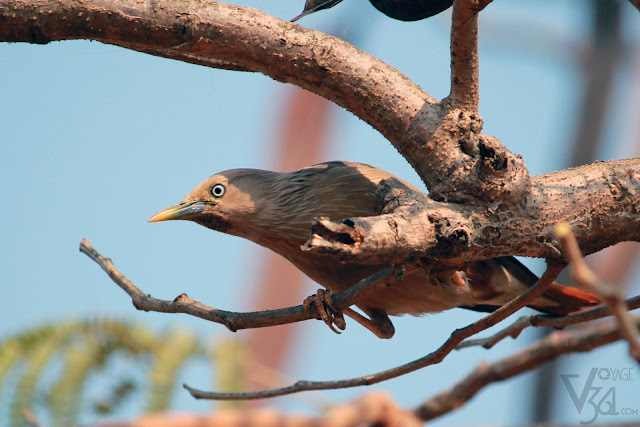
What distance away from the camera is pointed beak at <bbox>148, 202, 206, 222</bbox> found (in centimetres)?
355

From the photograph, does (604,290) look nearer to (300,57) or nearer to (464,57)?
(464,57)

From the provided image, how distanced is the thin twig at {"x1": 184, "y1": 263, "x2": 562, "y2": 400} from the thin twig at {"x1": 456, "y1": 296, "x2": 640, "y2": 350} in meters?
0.35

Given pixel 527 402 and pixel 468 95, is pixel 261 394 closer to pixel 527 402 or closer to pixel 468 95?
pixel 468 95

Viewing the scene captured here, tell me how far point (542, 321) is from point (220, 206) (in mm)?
1784

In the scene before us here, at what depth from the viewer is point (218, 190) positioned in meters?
3.68

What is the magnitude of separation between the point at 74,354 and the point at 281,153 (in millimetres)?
7170

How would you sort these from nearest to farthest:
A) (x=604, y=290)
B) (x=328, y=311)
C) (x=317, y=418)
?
(x=604, y=290) → (x=317, y=418) → (x=328, y=311)

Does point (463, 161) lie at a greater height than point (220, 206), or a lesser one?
lesser

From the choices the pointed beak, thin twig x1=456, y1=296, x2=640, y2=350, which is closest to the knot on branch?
thin twig x1=456, y1=296, x2=640, y2=350

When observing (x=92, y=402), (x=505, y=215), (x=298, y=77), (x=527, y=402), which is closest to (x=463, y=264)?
(x=505, y=215)

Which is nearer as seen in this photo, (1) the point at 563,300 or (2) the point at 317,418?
(2) the point at 317,418

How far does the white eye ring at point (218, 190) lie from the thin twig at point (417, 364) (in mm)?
1282

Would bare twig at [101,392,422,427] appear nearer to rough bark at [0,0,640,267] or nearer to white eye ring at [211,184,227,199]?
rough bark at [0,0,640,267]

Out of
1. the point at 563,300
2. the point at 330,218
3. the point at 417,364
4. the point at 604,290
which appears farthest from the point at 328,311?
the point at 604,290
